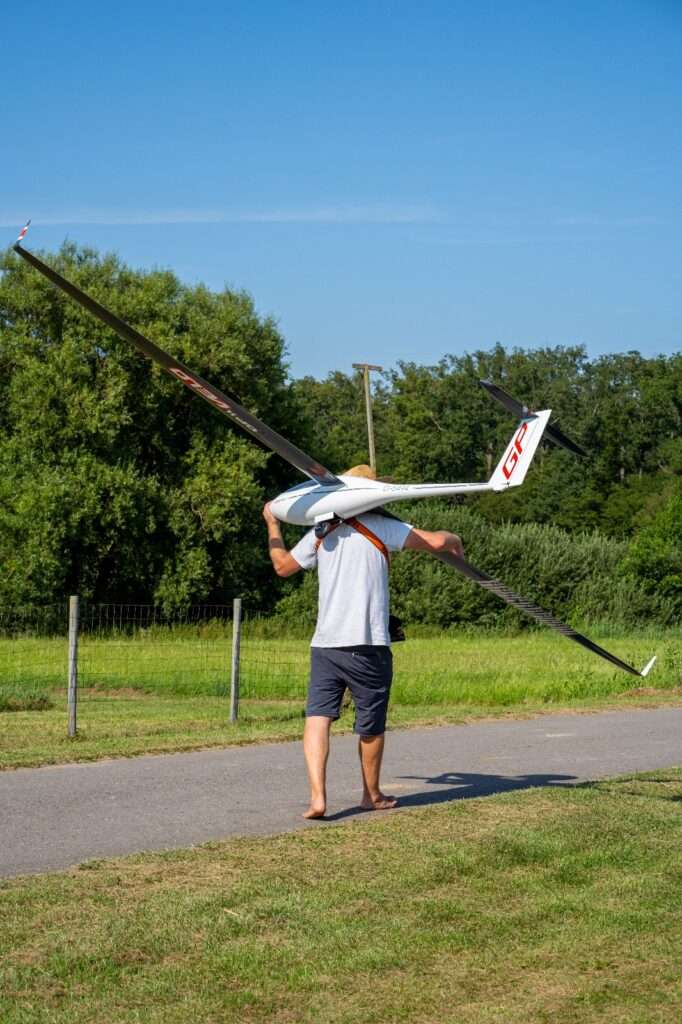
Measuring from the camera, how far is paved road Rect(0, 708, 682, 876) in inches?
309

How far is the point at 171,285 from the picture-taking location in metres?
47.6

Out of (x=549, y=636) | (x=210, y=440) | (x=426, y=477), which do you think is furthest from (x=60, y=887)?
(x=426, y=477)

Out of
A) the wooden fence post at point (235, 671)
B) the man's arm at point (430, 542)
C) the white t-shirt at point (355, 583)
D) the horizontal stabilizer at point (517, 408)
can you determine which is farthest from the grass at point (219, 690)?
the horizontal stabilizer at point (517, 408)

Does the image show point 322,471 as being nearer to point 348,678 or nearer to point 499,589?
point 348,678

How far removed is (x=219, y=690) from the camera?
20.0m

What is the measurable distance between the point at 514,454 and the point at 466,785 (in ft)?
9.63

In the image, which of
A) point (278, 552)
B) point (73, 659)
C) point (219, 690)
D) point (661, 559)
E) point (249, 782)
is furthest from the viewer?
point (661, 559)

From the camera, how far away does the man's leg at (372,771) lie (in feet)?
27.7

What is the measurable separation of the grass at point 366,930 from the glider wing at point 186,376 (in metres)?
2.05

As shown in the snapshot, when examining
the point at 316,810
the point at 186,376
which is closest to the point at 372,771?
the point at 316,810

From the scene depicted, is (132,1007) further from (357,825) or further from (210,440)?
(210,440)

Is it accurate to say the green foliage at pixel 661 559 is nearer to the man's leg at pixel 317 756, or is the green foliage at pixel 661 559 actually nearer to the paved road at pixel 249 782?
the paved road at pixel 249 782

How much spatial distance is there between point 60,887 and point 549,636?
1306 inches

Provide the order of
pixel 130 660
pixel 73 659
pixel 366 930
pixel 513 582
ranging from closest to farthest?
1. pixel 366 930
2. pixel 73 659
3. pixel 130 660
4. pixel 513 582
